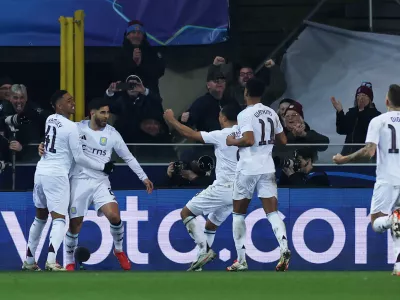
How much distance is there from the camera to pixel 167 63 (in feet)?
56.3

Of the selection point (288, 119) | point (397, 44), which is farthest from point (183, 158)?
point (397, 44)

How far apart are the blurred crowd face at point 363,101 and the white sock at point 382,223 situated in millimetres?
3770

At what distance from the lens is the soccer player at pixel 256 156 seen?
12.8 metres

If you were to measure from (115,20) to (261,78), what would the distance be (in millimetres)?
2069

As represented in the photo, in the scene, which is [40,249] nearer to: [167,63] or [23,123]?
[23,123]

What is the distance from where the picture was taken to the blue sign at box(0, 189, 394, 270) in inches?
582

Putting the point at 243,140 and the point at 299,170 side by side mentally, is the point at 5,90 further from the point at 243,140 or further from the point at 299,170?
the point at 243,140

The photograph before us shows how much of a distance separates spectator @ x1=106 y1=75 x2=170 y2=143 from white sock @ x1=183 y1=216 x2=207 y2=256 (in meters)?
1.77

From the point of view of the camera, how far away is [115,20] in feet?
53.4

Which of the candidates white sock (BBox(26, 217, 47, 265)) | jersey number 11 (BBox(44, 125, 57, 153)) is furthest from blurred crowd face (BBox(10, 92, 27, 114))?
white sock (BBox(26, 217, 47, 265))

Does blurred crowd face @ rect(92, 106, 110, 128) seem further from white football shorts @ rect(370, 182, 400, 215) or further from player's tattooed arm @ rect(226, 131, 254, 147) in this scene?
white football shorts @ rect(370, 182, 400, 215)

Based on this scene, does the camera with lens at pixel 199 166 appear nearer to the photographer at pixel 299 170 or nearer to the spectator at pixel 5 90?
the photographer at pixel 299 170

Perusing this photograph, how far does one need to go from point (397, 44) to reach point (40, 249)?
557 cm

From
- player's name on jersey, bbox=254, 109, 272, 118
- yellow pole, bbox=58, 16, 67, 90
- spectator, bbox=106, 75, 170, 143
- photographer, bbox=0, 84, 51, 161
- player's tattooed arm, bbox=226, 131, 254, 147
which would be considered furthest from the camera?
spectator, bbox=106, 75, 170, 143
